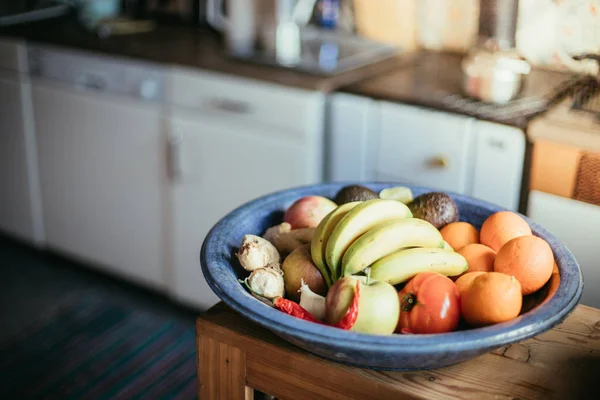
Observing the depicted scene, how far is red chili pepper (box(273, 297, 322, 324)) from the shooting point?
0.98m

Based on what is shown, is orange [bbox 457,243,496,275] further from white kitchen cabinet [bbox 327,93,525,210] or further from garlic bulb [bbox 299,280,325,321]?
white kitchen cabinet [bbox 327,93,525,210]

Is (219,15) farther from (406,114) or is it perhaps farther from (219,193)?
(406,114)

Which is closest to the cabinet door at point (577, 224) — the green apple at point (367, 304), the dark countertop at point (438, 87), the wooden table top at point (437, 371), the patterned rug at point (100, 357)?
the dark countertop at point (438, 87)

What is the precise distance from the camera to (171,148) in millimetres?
2525

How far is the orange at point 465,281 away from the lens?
3.28 feet

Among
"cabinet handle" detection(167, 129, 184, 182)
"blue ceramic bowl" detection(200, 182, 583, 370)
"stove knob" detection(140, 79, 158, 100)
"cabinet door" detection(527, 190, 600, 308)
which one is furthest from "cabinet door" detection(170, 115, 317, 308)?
"blue ceramic bowl" detection(200, 182, 583, 370)

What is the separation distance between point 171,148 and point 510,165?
113cm

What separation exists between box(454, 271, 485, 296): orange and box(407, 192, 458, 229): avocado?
0.16 meters

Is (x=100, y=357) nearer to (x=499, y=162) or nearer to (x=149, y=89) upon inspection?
(x=149, y=89)

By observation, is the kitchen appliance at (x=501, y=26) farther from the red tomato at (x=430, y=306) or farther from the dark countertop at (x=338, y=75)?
the red tomato at (x=430, y=306)

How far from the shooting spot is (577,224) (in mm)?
1867

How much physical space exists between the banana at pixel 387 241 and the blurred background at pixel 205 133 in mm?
767

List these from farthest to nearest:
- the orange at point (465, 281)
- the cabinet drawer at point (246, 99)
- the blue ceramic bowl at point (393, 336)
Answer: the cabinet drawer at point (246, 99) < the orange at point (465, 281) < the blue ceramic bowl at point (393, 336)

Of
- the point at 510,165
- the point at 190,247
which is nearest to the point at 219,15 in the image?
the point at 190,247
